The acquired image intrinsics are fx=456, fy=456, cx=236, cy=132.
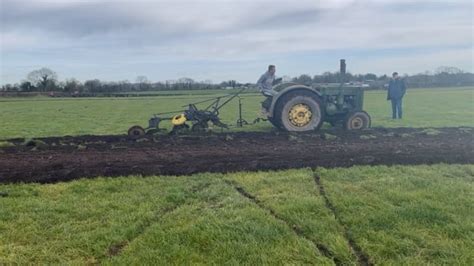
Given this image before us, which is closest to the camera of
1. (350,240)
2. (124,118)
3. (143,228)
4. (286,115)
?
(350,240)

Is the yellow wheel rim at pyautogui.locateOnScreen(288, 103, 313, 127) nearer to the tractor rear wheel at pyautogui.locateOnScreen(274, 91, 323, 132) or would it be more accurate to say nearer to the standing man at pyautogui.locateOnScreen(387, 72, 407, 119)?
the tractor rear wheel at pyautogui.locateOnScreen(274, 91, 323, 132)

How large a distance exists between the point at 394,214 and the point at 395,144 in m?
4.95

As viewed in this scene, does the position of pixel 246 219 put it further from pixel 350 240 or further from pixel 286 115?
pixel 286 115

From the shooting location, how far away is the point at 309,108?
12.5 meters

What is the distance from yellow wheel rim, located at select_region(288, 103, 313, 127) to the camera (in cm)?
1248

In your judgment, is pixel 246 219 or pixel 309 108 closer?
pixel 246 219

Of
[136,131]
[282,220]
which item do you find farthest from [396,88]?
[282,220]

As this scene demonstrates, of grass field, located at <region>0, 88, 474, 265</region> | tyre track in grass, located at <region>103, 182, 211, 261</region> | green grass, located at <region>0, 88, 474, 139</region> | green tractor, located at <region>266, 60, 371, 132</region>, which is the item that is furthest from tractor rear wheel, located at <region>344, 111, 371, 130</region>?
tyre track in grass, located at <region>103, 182, 211, 261</region>

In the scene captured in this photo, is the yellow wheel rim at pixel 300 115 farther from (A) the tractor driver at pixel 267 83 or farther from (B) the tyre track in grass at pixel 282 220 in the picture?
(B) the tyre track in grass at pixel 282 220

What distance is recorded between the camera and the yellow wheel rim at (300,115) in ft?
41.0

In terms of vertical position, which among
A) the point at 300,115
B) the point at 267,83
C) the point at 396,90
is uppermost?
the point at 267,83

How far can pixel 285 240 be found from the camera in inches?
180

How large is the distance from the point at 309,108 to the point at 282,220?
25.4 ft

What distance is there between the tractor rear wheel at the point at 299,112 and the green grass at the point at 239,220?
5.53 m
